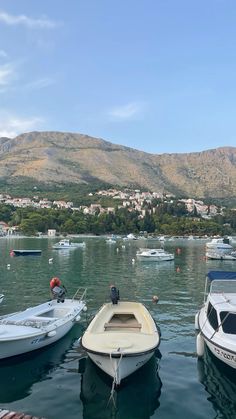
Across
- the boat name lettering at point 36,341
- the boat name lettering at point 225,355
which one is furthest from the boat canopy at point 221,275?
the boat name lettering at point 36,341

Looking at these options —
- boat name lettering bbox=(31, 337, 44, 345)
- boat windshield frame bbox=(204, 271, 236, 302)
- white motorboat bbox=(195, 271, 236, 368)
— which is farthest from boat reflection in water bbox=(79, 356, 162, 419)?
boat windshield frame bbox=(204, 271, 236, 302)

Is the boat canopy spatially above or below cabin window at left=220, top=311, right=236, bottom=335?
above

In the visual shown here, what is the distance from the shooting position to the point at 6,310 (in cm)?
2725

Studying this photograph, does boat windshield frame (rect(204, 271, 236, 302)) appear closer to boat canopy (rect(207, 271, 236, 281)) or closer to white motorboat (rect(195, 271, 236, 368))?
boat canopy (rect(207, 271, 236, 281))

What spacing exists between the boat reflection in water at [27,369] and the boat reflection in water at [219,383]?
570 centimetres

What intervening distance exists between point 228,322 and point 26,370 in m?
7.79

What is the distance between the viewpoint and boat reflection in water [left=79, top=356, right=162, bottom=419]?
12.6 meters

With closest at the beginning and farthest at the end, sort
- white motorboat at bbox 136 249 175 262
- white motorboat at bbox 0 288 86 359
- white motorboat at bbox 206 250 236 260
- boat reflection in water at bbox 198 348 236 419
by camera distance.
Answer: boat reflection in water at bbox 198 348 236 419, white motorboat at bbox 0 288 86 359, white motorboat at bbox 136 249 175 262, white motorboat at bbox 206 250 236 260

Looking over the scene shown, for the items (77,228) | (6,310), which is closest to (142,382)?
(6,310)

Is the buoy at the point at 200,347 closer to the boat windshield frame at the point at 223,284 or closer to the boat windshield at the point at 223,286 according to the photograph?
the boat windshield frame at the point at 223,284

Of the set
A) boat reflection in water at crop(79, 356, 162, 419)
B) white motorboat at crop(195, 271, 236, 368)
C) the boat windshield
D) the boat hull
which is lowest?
boat reflection in water at crop(79, 356, 162, 419)

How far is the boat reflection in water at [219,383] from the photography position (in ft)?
43.3

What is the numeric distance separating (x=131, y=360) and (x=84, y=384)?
83.6 inches

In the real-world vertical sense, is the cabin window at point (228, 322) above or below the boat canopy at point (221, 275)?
below
